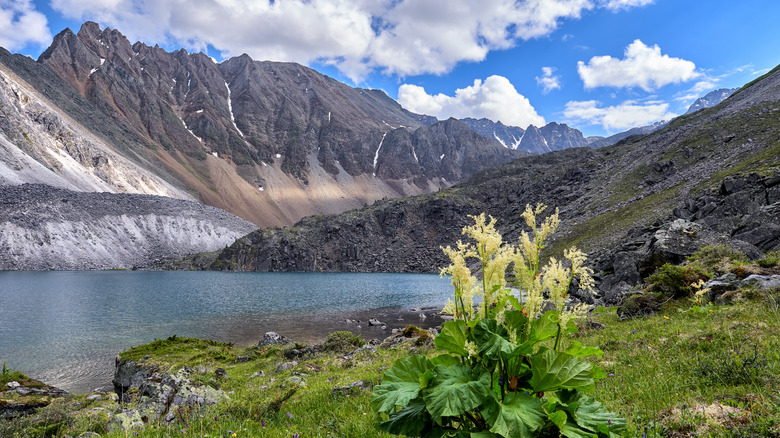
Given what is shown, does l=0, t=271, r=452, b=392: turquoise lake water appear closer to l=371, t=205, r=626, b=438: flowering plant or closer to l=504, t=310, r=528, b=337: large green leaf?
l=371, t=205, r=626, b=438: flowering plant

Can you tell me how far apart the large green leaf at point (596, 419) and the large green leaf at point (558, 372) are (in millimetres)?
235

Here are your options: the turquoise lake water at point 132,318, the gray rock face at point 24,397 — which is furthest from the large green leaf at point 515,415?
the turquoise lake water at point 132,318

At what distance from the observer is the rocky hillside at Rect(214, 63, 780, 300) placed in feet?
119

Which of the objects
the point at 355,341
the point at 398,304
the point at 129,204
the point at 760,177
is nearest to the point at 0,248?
the point at 129,204

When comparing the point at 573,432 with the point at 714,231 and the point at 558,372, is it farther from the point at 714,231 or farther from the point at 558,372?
the point at 714,231

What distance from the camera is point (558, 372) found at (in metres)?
2.65

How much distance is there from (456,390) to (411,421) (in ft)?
1.81

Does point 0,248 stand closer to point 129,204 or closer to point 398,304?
point 129,204

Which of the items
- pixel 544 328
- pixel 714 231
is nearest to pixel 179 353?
pixel 544 328

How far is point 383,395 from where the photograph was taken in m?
3.01

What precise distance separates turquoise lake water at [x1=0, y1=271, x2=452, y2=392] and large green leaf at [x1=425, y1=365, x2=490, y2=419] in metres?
27.2

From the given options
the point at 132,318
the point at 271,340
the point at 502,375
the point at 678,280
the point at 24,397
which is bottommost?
the point at 271,340

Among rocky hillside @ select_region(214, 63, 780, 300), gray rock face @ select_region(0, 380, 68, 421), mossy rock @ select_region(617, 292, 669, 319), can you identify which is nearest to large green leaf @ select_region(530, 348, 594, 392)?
mossy rock @ select_region(617, 292, 669, 319)

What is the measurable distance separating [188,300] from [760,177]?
73.0m
